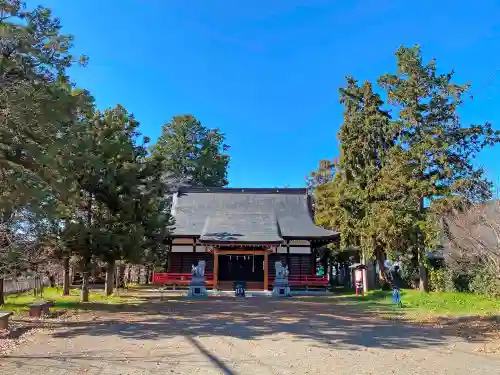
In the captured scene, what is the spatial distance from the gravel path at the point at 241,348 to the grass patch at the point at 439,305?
2712mm

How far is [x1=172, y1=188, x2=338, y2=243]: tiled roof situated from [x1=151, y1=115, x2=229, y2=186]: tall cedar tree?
2047 centimetres

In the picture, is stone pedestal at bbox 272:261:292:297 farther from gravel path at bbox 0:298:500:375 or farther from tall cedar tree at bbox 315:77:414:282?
gravel path at bbox 0:298:500:375

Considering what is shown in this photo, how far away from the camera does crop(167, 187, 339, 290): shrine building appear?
2309cm

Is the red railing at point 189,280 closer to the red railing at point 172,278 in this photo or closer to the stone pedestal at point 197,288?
the red railing at point 172,278

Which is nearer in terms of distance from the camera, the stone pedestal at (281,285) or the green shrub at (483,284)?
the green shrub at (483,284)

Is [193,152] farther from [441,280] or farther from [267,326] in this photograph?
[267,326]

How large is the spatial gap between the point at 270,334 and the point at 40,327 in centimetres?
557

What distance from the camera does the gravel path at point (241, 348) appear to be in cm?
635

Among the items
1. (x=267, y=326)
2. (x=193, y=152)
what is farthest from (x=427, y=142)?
(x=193, y=152)

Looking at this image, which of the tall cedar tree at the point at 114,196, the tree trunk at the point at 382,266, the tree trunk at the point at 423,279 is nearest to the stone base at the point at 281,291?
the tree trunk at the point at 382,266

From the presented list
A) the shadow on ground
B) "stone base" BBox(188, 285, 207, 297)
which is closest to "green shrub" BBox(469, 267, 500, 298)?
the shadow on ground

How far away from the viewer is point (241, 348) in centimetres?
778

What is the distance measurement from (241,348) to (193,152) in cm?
4833

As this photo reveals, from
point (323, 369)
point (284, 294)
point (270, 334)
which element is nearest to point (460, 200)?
point (284, 294)
